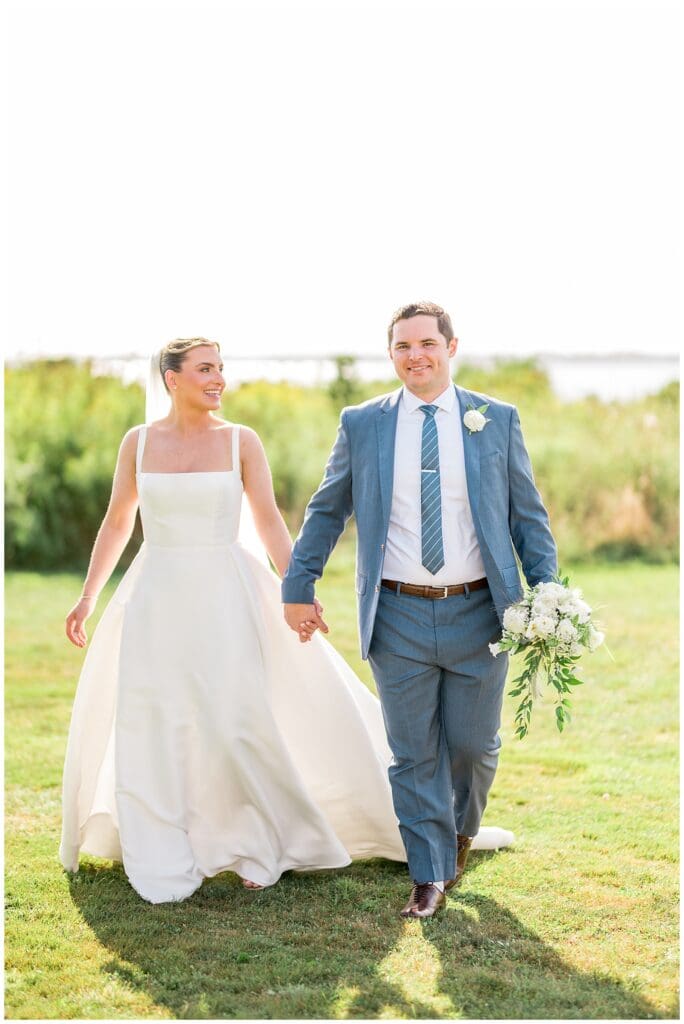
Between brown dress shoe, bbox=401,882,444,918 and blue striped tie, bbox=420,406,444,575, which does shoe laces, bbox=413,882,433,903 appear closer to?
brown dress shoe, bbox=401,882,444,918

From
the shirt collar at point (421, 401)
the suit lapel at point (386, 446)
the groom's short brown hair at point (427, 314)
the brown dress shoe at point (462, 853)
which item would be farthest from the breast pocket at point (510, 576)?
the brown dress shoe at point (462, 853)

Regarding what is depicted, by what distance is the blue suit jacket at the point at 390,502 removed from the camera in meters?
4.47

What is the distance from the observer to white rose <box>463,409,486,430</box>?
4496 mm

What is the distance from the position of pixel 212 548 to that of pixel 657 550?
9.80 m

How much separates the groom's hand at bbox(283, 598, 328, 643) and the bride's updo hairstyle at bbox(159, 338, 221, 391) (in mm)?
1134

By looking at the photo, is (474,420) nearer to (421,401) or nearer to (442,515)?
(421,401)

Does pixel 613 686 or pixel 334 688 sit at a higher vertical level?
pixel 334 688

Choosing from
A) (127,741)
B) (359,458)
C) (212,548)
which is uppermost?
(359,458)

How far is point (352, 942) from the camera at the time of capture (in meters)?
4.29

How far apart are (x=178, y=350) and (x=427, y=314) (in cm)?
113

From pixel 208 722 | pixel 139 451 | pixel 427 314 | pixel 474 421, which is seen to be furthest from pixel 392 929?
pixel 427 314

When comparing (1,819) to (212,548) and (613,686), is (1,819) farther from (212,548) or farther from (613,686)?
(613,686)

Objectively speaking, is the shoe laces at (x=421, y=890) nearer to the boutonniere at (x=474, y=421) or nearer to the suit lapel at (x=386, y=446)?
the suit lapel at (x=386, y=446)

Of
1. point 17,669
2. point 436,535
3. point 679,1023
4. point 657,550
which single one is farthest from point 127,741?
point 657,550
